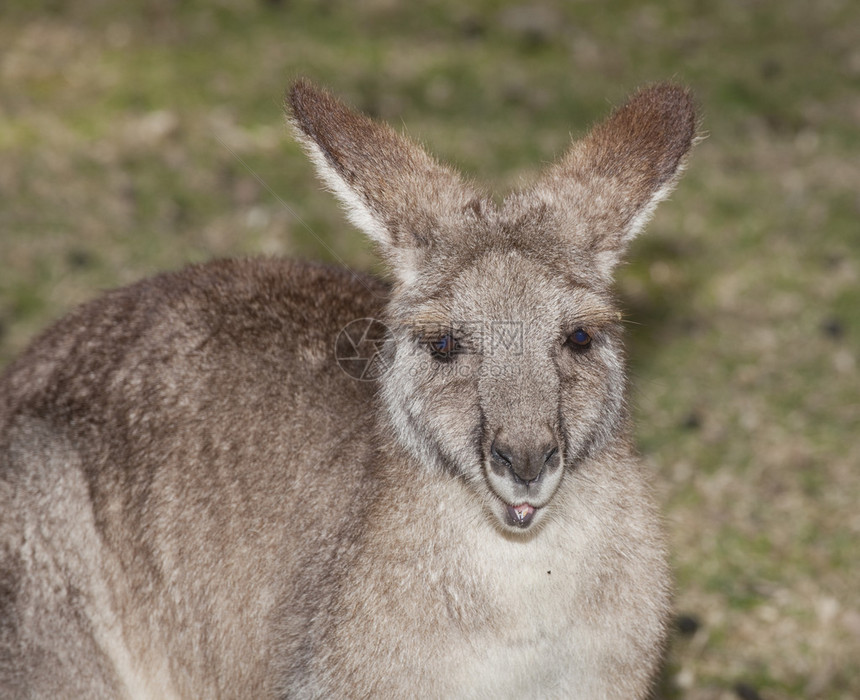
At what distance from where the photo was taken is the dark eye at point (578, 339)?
4090mm

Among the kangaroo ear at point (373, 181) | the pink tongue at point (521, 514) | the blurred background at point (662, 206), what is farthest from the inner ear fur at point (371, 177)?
the pink tongue at point (521, 514)

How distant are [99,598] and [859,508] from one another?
460 cm

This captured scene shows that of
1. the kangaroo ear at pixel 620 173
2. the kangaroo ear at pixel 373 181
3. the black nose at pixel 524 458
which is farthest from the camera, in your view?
the kangaroo ear at pixel 620 173

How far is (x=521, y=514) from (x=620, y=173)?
1399 mm

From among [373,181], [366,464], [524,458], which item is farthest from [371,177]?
[524,458]

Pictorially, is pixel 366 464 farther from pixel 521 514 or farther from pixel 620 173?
pixel 620 173

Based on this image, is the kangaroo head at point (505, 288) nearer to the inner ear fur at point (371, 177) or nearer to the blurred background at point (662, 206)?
the inner ear fur at point (371, 177)

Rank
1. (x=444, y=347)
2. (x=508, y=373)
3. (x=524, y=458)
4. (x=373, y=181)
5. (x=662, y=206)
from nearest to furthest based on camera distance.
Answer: (x=524, y=458)
(x=508, y=373)
(x=444, y=347)
(x=373, y=181)
(x=662, y=206)

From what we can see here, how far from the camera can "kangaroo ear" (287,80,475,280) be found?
13.9 feet

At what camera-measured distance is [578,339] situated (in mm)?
4098

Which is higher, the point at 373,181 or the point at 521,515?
the point at 373,181

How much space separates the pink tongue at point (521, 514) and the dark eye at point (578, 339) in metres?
0.60

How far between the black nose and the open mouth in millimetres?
189

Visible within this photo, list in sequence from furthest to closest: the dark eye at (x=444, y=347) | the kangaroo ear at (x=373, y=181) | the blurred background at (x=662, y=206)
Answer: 1. the blurred background at (x=662, y=206)
2. the kangaroo ear at (x=373, y=181)
3. the dark eye at (x=444, y=347)
